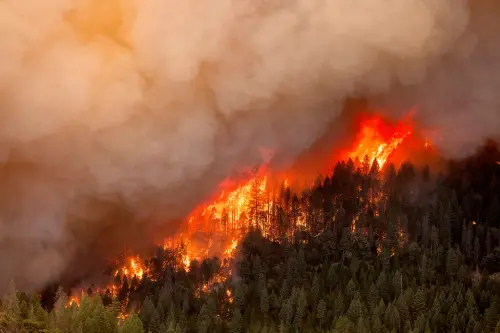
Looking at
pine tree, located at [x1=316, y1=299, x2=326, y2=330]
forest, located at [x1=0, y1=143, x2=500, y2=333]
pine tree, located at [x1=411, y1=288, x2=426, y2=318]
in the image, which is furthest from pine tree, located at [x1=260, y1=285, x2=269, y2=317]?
pine tree, located at [x1=411, y1=288, x2=426, y2=318]

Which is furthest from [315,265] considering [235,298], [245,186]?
[245,186]

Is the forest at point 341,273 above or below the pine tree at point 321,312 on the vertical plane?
above

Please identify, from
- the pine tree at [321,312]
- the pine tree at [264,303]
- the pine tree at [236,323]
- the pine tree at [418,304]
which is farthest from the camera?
the pine tree at [264,303]

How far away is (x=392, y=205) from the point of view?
388ft

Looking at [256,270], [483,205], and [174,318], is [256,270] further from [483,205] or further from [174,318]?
[483,205]

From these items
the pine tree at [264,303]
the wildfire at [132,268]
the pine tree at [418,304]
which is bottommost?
the pine tree at [418,304]

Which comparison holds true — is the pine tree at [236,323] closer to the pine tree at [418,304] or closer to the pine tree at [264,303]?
the pine tree at [264,303]

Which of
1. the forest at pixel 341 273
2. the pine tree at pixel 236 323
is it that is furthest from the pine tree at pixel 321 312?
the pine tree at pixel 236 323

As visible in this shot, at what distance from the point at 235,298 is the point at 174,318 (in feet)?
36.7

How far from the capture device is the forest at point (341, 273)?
81.9 meters

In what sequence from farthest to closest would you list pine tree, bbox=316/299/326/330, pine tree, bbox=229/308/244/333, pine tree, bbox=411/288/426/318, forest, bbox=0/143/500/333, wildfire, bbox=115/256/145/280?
wildfire, bbox=115/256/145/280, pine tree, bbox=229/308/244/333, pine tree, bbox=316/299/326/330, pine tree, bbox=411/288/426/318, forest, bbox=0/143/500/333

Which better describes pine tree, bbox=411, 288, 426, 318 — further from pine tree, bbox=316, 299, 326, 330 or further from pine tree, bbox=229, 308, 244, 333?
pine tree, bbox=229, 308, 244, 333

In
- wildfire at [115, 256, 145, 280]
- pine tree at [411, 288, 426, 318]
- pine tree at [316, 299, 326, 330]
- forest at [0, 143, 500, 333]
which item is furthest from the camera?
wildfire at [115, 256, 145, 280]

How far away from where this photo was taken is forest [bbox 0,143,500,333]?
81938 mm
